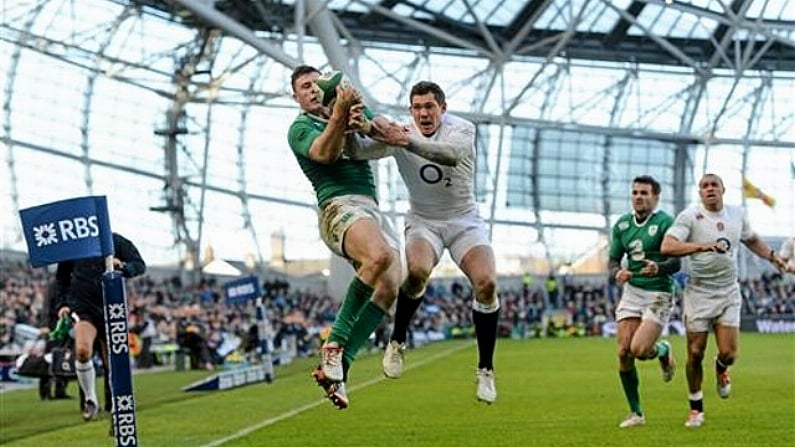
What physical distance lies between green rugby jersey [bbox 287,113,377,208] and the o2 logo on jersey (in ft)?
1.55

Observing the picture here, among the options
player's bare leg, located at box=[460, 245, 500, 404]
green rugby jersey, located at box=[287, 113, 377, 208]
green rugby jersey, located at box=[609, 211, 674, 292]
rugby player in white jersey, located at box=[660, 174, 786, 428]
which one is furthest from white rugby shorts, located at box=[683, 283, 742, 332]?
green rugby jersey, located at box=[287, 113, 377, 208]

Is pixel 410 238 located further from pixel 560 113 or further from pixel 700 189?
pixel 560 113

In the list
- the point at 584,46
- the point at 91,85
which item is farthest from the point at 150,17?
the point at 584,46

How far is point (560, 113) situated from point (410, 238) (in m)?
64.5

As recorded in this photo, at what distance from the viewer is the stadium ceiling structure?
5762cm

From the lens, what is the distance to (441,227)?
11172mm

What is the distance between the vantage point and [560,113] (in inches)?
2940

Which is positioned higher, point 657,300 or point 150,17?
point 150,17

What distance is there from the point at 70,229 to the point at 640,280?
7.61 m

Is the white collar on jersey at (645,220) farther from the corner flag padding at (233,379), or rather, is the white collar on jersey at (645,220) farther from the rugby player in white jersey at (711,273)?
the corner flag padding at (233,379)

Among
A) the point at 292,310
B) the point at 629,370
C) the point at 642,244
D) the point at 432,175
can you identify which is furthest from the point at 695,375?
the point at 292,310

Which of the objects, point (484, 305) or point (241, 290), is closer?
point (484, 305)

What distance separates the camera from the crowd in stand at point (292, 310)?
37.7 meters

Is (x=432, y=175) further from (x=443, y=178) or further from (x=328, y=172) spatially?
(x=328, y=172)
